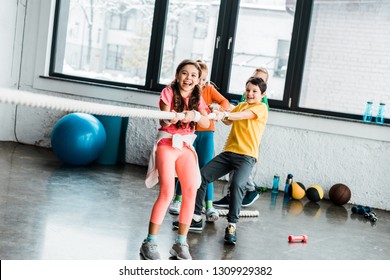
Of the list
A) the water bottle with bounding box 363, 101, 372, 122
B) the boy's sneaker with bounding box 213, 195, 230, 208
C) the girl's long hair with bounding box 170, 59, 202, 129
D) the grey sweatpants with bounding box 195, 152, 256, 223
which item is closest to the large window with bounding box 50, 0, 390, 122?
the water bottle with bounding box 363, 101, 372, 122

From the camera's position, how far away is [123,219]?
4.04 metres

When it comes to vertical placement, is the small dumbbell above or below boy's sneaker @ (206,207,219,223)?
below

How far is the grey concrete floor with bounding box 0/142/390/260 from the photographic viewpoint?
3.32m

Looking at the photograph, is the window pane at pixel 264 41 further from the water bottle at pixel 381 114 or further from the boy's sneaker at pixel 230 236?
the boy's sneaker at pixel 230 236

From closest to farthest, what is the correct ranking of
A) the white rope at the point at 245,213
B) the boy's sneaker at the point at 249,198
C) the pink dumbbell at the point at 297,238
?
1. the pink dumbbell at the point at 297,238
2. the white rope at the point at 245,213
3. the boy's sneaker at the point at 249,198

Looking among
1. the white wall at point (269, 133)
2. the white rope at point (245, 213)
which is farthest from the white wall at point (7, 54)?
the white rope at point (245, 213)

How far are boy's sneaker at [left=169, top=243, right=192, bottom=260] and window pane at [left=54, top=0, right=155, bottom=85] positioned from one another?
3.97 metres

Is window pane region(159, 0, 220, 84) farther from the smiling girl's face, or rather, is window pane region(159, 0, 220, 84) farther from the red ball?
the smiling girl's face

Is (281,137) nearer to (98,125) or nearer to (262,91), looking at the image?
(98,125)

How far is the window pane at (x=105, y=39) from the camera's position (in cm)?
700

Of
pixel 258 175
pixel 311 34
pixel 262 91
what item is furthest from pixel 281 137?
pixel 262 91

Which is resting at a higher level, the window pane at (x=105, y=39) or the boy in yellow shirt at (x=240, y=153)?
the window pane at (x=105, y=39)

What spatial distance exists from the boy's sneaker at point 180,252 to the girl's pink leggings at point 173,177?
0.43 ft
